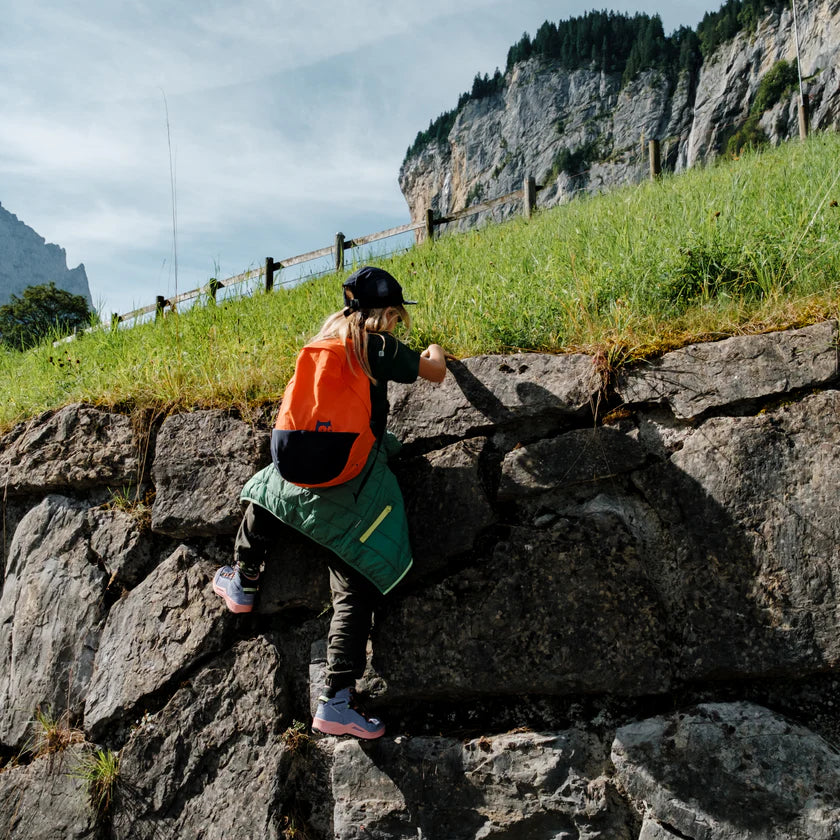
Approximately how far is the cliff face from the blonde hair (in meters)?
8.14

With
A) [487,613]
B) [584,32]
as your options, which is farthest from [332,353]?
[584,32]

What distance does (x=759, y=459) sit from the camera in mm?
2326

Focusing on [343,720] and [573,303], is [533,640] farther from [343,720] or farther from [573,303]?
[573,303]

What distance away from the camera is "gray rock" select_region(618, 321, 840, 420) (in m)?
2.39

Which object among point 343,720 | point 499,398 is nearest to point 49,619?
point 343,720

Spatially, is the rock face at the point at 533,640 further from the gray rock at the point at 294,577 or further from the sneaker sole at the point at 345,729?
the sneaker sole at the point at 345,729

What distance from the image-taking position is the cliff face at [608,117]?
1537 inches

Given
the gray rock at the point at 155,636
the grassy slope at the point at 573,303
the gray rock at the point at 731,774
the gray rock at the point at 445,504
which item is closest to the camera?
the gray rock at the point at 731,774

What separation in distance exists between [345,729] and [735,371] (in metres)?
2.07

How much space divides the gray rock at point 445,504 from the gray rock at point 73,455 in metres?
1.71

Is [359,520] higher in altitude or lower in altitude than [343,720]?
higher

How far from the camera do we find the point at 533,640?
94.1 inches

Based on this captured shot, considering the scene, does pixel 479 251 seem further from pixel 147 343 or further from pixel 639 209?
pixel 147 343

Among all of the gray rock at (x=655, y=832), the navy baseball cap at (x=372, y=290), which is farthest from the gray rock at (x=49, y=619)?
the gray rock at (x=655, y=832)
